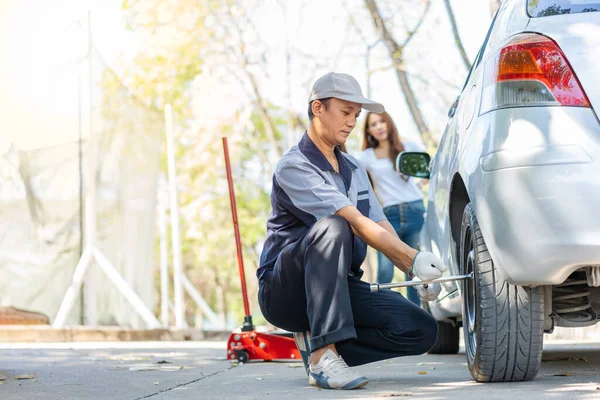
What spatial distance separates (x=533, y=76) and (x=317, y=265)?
3.72ft

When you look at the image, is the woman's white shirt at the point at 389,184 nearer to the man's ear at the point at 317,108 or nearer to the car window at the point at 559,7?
the man's ear at the point at 317,108

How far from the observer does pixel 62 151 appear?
9445mm

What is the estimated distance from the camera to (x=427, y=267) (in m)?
3.90

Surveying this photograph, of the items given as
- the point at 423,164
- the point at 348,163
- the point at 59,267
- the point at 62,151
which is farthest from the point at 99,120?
the point at 348,163

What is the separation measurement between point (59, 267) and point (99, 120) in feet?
5.32

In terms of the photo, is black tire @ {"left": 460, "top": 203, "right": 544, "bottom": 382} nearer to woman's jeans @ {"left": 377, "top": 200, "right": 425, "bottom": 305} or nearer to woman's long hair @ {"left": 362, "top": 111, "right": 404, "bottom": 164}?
woman's jeans @ {"left": 377, "top": 200, "right": 425, "bottom": 305}

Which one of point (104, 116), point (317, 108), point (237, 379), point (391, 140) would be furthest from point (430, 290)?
point (104, 116)

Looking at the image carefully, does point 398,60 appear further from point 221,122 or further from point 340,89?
point 221,122

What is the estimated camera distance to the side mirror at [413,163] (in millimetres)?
5879

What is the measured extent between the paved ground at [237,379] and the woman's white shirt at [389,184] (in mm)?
1453

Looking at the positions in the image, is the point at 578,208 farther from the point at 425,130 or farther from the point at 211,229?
the point at 211,229

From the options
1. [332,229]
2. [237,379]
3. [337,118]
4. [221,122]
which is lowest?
[237,379]

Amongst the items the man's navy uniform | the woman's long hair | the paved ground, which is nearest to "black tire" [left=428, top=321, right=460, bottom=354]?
the paved ground

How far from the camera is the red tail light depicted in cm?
355
